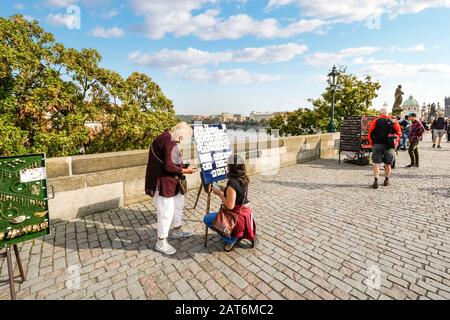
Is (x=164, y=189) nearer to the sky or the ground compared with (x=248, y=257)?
nearer to the sky

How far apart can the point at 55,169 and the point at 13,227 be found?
2.04 metres

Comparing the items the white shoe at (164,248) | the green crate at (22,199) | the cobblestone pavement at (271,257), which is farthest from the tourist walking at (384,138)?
the green crate at (22,199)

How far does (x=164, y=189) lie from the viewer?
3.40 meters

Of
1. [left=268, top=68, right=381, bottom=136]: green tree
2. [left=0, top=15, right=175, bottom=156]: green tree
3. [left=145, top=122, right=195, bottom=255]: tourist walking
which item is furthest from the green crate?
[left=268, top=68, right=381, bottom=136]: green tree

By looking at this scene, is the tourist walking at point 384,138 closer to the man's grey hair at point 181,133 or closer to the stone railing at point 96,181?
the stone railing at point 96,181

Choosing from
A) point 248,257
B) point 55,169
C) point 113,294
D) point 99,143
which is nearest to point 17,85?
point 99,143

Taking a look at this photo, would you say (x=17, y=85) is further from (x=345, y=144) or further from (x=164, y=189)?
(x=345, y=144)

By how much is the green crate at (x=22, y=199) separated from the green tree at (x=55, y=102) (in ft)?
23.7

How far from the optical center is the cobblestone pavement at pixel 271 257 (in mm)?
2867

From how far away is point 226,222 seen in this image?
359cm

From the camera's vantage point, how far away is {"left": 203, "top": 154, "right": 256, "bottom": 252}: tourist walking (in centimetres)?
343

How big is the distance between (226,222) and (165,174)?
1.10 meters
